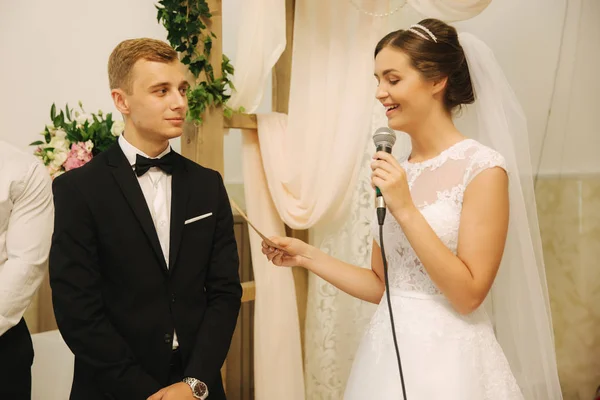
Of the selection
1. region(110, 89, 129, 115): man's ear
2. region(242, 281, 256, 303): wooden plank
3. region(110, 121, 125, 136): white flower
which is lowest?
region(242, 281, 256, 303): wooden plank

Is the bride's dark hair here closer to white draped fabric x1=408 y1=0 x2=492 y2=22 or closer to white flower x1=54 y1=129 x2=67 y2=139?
white draped fabric x1=408 y1=0 x2=492 y2=22

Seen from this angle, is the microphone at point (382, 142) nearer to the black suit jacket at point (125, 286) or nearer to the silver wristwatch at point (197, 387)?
the black suit jacket at point (125, 286)

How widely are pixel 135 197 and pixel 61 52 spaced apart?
2341 mm

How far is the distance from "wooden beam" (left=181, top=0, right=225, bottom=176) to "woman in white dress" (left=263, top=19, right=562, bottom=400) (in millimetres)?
902

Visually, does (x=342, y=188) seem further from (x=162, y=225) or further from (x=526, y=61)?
(x=162, y=225)

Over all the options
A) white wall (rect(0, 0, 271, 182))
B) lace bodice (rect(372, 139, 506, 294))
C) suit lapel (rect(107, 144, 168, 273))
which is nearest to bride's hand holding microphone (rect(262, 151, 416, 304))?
lace bodice (rect(372, 139, 506, 294))

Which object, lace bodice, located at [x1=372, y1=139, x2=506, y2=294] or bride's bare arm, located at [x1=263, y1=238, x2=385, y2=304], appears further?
bride's bare arm, located at [x1=263, y1=238, x2=385, y2=304]

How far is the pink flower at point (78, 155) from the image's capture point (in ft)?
9.25

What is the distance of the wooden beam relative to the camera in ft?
8.65

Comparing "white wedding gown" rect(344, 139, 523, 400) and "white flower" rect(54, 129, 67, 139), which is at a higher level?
"white flower" rect(54, 129, 67, 139)

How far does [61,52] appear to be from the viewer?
3.60m

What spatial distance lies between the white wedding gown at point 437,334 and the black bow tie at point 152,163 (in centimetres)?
69

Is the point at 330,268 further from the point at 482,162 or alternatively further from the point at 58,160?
the point at 58,160

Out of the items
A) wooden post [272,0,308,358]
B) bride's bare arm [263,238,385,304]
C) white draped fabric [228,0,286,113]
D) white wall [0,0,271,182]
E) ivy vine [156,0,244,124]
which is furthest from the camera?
white wall [0,0,271,182]
